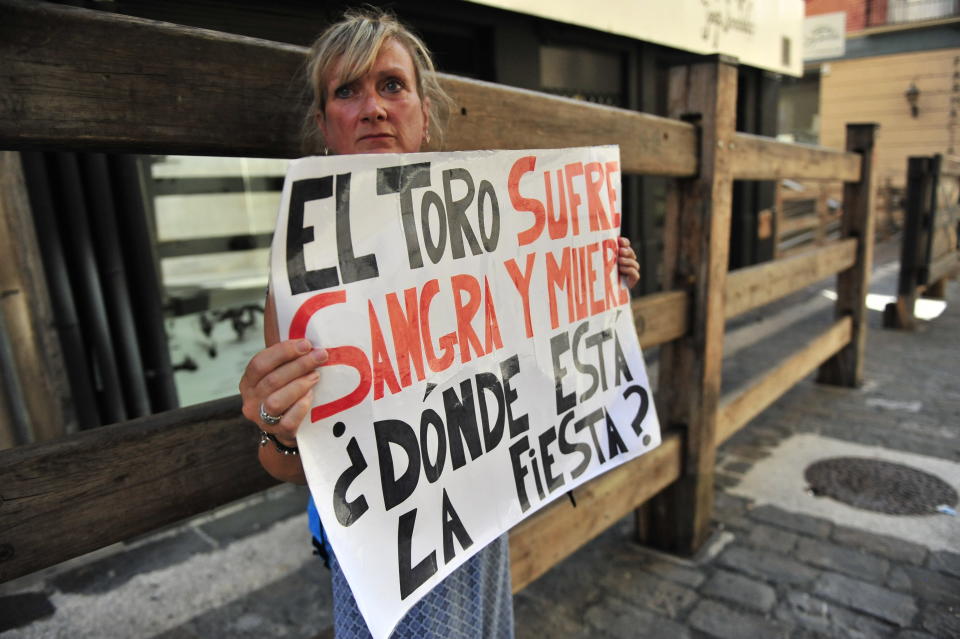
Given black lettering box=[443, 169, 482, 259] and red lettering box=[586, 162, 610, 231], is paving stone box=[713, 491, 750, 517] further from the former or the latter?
black lettering box=[443, 169, 482, 259]

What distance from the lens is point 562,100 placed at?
83.8 inches

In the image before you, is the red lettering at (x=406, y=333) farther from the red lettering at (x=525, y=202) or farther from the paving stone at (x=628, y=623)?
the paving stone at (x=628, y=623)

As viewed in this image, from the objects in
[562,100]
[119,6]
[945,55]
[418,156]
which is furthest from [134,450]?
[945,55]

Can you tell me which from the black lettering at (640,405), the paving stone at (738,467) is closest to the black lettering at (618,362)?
the black lettering at (640,405)

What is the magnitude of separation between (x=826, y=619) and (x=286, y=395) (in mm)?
2464

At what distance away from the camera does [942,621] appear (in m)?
2.53

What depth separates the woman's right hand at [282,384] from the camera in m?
1.08

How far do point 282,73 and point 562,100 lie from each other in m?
1.01

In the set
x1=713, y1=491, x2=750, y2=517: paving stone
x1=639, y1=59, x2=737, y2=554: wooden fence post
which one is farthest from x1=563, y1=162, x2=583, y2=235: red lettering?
x1=713, y1=491, x2=750, y2=517: paving stone

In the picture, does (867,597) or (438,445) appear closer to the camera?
(438,445)

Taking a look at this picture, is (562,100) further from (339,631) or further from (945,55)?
(945,55)

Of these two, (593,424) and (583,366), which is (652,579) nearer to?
(593,424)

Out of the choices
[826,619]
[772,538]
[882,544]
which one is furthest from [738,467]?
[826,619]

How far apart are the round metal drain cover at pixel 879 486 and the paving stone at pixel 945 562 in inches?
15.3
